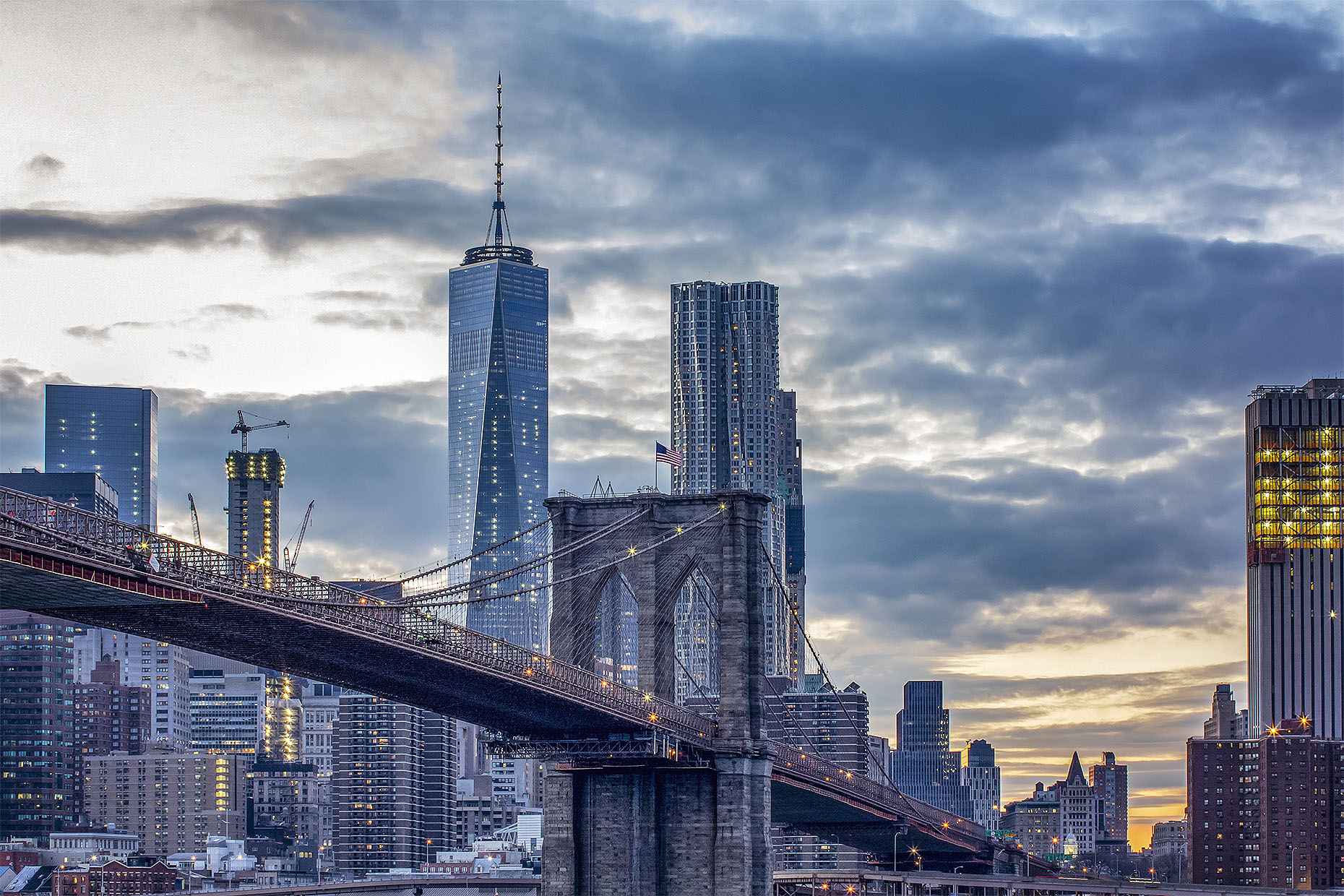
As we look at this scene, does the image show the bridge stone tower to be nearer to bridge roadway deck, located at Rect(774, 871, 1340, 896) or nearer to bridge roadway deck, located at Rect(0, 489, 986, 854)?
bridge roadway deck, located at Rect(0, 489, 986, 854)

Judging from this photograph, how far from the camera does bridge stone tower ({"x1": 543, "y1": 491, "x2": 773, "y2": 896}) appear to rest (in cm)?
10475

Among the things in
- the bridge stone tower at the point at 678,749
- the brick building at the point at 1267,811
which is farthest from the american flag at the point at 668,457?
the brick building at the point at 1267,811

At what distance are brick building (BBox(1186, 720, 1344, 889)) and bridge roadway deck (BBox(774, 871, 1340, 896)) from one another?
16.5m

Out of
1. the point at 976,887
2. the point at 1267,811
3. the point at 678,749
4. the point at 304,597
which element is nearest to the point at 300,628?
the point at 304,597

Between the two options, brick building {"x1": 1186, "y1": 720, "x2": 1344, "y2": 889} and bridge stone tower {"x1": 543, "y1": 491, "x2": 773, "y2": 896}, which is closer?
bridge stone tower {"x1": 543, "y1": 491, "x2": 773, "y2": 896}

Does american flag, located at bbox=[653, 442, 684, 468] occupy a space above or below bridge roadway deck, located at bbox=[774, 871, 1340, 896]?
above

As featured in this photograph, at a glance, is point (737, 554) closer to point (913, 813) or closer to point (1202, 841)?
point (913, 813)

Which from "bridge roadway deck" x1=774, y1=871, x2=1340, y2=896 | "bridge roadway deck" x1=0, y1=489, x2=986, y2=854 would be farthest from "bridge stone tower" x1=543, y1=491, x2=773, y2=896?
"bridge roadway deck" x1=774, y1=871, x2=1340, y2=896

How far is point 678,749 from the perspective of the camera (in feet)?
340

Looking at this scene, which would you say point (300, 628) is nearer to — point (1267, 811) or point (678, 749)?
point (678, 749)

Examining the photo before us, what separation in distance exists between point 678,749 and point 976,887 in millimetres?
69769

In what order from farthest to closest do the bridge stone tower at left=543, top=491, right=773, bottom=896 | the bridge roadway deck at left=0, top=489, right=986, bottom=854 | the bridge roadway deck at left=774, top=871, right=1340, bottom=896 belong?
the bridge roadway deck at left=774, top=871, right=1340, bottom=896, the bridge stone tower at left=543, top=491, right=773, bottom=896, the bridge roadway deck at left=0, top=489, right=986, bottom=854

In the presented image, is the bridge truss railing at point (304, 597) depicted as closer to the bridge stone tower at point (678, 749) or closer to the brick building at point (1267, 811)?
the bridge stone tower at point (678, 749)

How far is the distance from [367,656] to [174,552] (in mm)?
15537
